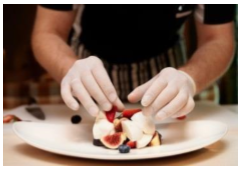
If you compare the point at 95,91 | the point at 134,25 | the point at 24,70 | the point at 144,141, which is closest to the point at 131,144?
the point at 144,141

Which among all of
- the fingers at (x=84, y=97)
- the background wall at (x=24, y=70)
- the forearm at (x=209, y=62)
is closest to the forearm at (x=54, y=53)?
the fingers at (x=84, y=97)

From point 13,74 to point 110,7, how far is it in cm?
86

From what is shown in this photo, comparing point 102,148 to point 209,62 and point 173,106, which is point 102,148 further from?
point 209,62

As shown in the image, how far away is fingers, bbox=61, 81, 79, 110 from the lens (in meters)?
0.96

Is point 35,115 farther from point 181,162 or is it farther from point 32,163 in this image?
point 181,162

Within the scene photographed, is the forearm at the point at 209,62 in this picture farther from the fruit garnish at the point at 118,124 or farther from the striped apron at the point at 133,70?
the fruit garnish at the point at 118,124

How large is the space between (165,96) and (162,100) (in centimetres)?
1

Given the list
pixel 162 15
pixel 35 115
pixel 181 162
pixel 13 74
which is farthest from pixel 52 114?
pixel 13 74

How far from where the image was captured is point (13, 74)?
2.14 meters

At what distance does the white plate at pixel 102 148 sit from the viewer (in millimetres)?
835

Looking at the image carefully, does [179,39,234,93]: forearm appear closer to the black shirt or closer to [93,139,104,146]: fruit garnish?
the black shirt

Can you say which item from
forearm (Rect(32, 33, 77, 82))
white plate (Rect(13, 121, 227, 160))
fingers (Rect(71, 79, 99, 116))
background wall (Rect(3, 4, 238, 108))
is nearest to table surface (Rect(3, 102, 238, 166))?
white plate (Rect(13, 121, 227, 160))

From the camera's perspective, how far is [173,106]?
0.95 m

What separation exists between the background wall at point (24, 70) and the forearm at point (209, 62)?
0.67 metres
